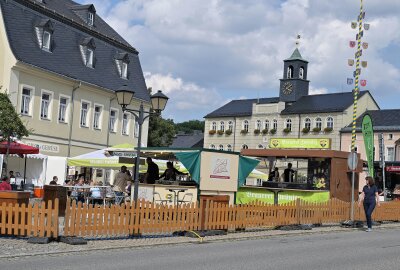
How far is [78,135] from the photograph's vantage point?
44.2 metres

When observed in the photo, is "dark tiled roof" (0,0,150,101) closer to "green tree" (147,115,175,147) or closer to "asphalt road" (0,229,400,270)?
"green tree" (147,115,175,147)

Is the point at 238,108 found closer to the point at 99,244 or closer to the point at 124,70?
the point at 124,70

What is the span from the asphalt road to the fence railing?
1.28m

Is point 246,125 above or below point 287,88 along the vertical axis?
below

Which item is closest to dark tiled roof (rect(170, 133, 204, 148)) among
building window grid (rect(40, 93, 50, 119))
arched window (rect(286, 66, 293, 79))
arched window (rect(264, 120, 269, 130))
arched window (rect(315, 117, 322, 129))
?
arched window (rect(264, 120, 269, 130))

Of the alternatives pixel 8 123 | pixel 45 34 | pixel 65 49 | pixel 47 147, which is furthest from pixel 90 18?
pixel 8 123

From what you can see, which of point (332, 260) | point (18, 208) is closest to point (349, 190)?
point (332, 260)

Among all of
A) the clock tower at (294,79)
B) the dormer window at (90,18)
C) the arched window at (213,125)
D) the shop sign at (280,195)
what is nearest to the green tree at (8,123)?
the shop sign at (280,195)

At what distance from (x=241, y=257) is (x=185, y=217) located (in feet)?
13.6

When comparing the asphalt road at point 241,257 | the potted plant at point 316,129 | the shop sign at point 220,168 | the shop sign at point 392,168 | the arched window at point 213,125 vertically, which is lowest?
the asphalt road at point 241,257

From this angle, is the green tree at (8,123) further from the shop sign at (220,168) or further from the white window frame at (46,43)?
the white window frame at (46,43)

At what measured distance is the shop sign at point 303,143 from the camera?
34.9m

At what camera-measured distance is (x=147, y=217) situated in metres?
16.3

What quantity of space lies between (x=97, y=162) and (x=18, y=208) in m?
13.2
